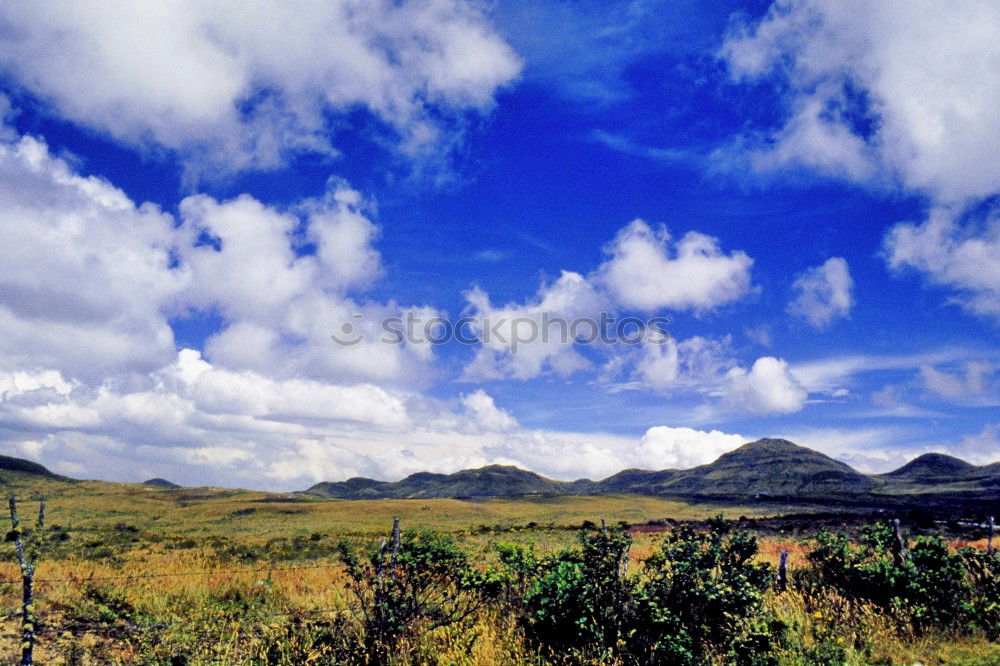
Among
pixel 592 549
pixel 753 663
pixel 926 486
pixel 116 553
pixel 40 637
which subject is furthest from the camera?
pixel 926 486

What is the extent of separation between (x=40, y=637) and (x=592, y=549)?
11.4 meters

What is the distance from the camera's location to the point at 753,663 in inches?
365

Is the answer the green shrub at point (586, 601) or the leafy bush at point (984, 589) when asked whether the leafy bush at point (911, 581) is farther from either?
the green shrub at point (586, 601)

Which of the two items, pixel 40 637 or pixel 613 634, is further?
pixel 40 637

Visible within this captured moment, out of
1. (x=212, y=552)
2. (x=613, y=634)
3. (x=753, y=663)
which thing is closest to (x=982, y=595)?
(x=753, y=663)

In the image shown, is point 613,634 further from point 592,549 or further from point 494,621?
point 494,621

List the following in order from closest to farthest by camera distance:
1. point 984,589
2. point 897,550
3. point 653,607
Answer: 1. point 653,607
2. point 984,589
3. point 897,550

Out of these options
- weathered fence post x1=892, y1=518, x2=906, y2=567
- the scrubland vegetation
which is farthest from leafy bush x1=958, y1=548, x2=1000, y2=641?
weathered fence post x1=892, y1=518, x2=906, y2=567

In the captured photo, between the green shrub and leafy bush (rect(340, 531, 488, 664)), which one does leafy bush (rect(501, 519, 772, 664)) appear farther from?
leafy bush (rect(340, 531, 488, 664))

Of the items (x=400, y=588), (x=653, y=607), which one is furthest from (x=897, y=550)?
(x=400, y=588)

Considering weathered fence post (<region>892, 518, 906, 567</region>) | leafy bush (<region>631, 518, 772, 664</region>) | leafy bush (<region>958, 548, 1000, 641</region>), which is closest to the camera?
leafy bush (<region>631, 518, 772, 664</region>)

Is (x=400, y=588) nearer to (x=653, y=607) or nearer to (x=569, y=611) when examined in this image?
(x=569, y=611)

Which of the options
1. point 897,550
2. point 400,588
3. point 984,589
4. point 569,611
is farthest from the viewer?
point 897,550

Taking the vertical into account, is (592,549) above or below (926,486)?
above
